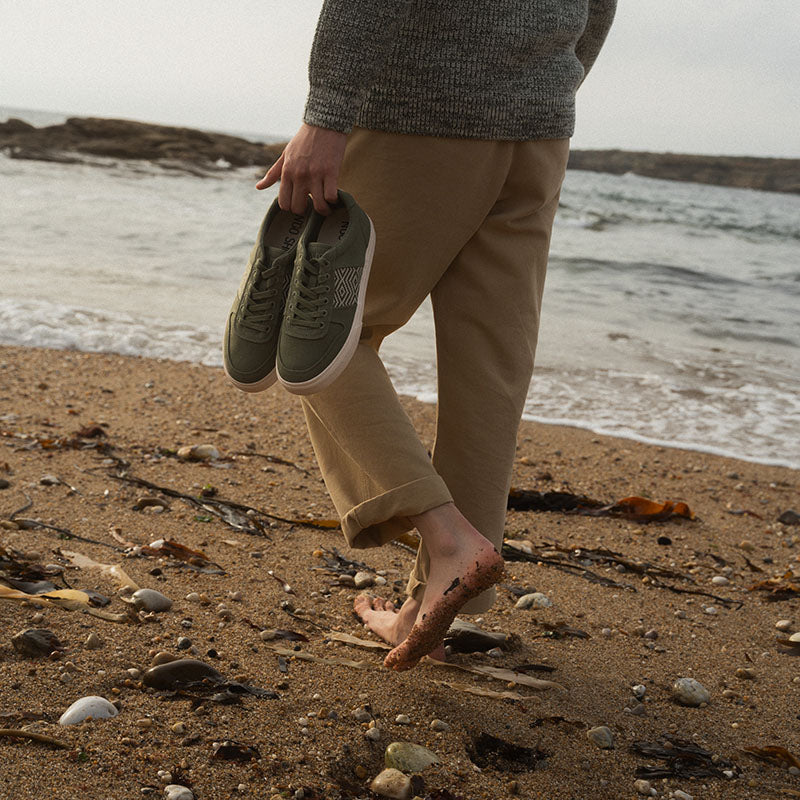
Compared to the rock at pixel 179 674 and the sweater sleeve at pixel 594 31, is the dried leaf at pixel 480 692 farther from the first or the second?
the sweater sleeve at pixel 594 31

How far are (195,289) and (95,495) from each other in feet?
16.1

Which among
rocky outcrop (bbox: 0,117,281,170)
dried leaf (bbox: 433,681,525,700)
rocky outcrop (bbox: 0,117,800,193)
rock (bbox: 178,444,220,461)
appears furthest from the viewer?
rocky outcrop (bbox: 0,117,281,170)

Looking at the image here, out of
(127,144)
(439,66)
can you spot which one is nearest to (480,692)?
(439,66)

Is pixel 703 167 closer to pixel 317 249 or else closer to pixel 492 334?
pixel 492 334

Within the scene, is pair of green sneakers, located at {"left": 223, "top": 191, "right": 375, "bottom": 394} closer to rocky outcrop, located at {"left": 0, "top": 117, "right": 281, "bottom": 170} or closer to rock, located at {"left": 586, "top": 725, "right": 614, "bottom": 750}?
rock, located at {"left": 586, "top": 725, "right": 614, "bottom": 750}

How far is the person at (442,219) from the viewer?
1.65 meters

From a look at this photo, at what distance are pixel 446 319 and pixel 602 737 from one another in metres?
0.97

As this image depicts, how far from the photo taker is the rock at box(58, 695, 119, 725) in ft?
5.39

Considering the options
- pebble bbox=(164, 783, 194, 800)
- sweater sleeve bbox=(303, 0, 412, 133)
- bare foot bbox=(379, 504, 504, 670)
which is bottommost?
pebble bbox=(164, 783, 194, 800)

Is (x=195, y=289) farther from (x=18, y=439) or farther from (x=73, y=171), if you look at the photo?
(x=73, y=171)

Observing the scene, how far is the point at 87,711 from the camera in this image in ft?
5.46

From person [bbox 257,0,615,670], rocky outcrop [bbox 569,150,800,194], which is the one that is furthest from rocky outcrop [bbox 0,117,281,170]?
rocky outcrop [bbox 569,150,800,194]

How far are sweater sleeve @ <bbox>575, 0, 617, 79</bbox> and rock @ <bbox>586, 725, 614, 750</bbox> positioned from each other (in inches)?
58.2

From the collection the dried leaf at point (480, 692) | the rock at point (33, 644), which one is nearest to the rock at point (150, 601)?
the rock at point (33, 644)
